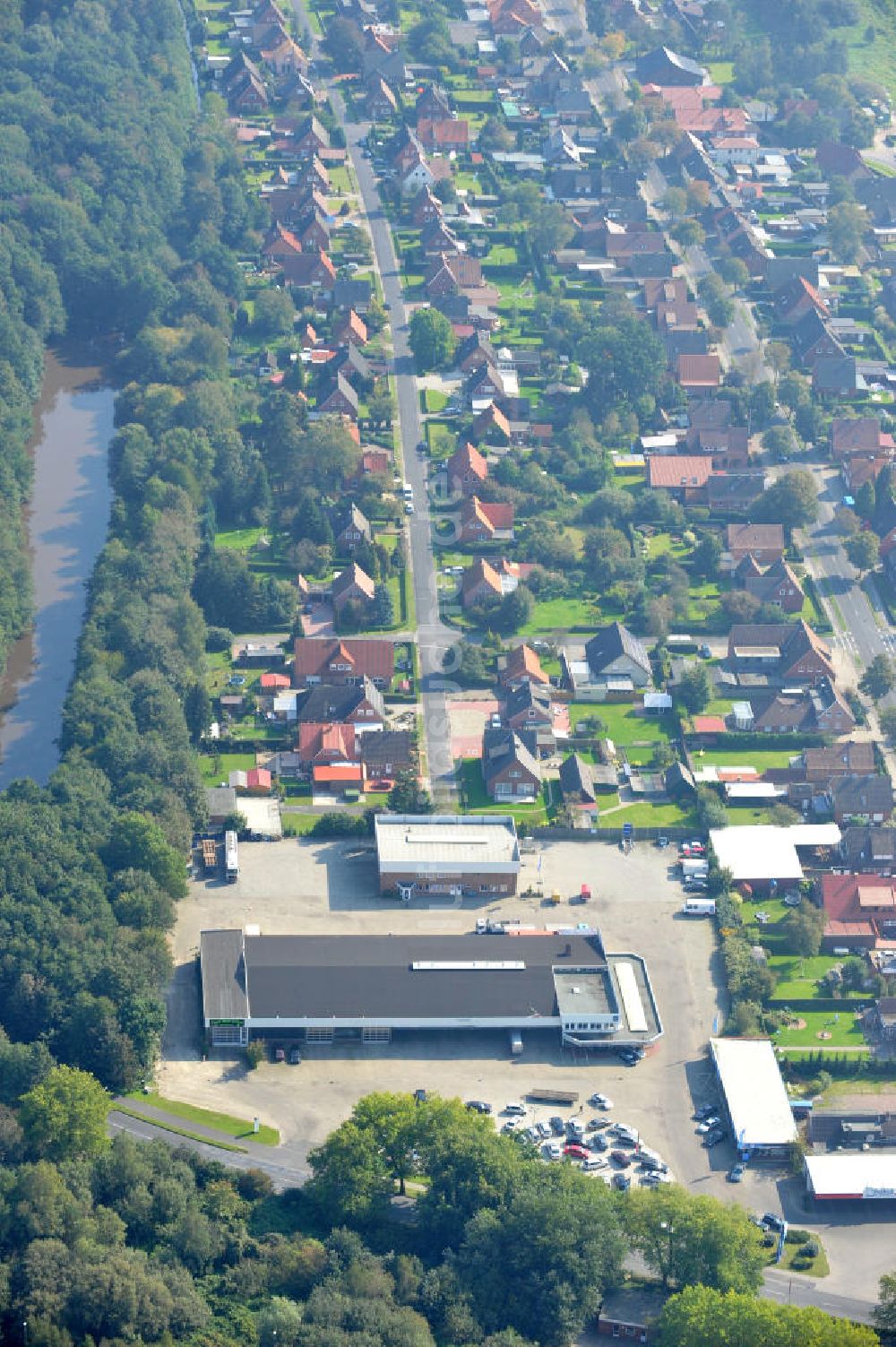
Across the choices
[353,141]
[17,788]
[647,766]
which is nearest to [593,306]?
[353,141]

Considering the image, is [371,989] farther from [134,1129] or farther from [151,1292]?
[151,1292]

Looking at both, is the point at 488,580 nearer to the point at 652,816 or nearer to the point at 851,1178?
the point at 652,816

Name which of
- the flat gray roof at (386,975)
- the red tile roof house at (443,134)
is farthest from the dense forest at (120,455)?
the red tile roof house at (443,134)

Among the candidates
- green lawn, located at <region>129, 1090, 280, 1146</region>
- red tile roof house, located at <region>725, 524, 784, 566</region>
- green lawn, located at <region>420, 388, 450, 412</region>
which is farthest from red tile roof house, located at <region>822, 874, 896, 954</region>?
green lawn, located at <region>420, 388, 450, 412</region>

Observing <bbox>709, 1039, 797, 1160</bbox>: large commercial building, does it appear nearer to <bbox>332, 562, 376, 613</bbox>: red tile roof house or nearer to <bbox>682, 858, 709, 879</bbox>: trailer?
<bbox>682, 858, 709, 879</bbox>: trailer

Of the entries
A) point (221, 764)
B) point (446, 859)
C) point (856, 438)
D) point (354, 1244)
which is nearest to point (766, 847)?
point (446, 859)

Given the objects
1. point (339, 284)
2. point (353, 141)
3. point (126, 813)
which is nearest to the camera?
point (126, 813)

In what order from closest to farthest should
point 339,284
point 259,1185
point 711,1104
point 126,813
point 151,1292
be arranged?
point 151,1292 < point 259,1185 < point 711,1104 < point 126,813 < point 339,284
